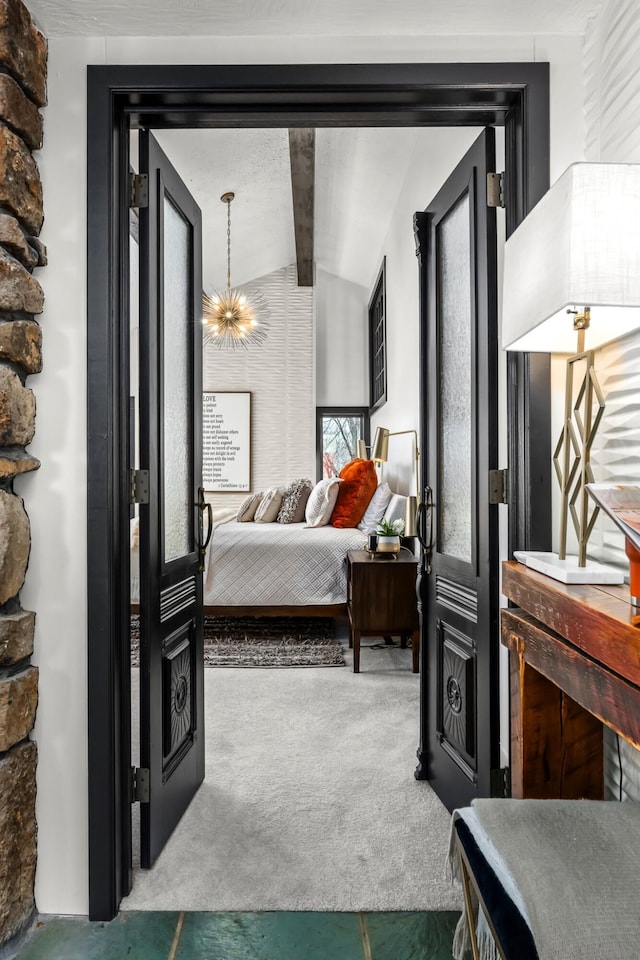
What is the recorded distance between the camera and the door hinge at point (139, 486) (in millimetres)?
1881

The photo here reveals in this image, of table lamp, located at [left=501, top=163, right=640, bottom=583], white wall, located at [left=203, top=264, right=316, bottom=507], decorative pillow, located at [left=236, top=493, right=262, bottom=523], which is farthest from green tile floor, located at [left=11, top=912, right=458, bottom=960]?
white wall, located at [left=203, top=264, right=316, bottom=507]

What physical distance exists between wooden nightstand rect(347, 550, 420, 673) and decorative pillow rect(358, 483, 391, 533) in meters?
0.87

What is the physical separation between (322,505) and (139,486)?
123 inches

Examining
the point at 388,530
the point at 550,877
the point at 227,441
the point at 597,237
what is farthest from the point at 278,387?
the point at 550,877

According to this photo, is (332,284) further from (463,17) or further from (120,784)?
(120,784)

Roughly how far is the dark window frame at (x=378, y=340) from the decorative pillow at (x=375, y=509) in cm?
139

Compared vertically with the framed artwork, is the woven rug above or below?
below

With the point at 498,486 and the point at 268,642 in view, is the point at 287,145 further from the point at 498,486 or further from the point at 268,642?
the point at 498,486

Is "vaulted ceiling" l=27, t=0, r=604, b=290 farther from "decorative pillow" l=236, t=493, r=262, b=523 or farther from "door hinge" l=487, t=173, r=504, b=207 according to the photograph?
"decorative pillow" l=236, t=493, r=262, b=523

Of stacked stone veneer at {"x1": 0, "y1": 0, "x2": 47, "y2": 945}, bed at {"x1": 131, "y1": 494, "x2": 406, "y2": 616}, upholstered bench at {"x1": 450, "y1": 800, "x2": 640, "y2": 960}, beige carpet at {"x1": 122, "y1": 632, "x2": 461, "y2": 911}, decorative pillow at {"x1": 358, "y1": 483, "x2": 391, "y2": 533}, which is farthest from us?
decorative pillow at {"x1": 358, "y1": 483, "x2": 391, "y2": 533}

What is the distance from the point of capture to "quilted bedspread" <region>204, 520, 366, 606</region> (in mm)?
4434

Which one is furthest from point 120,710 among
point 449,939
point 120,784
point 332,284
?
point 332,284

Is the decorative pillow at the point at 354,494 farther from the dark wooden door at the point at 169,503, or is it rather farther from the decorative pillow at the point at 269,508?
the dark wooden door at the point at 169,503

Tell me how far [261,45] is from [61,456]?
1287 millimetres
